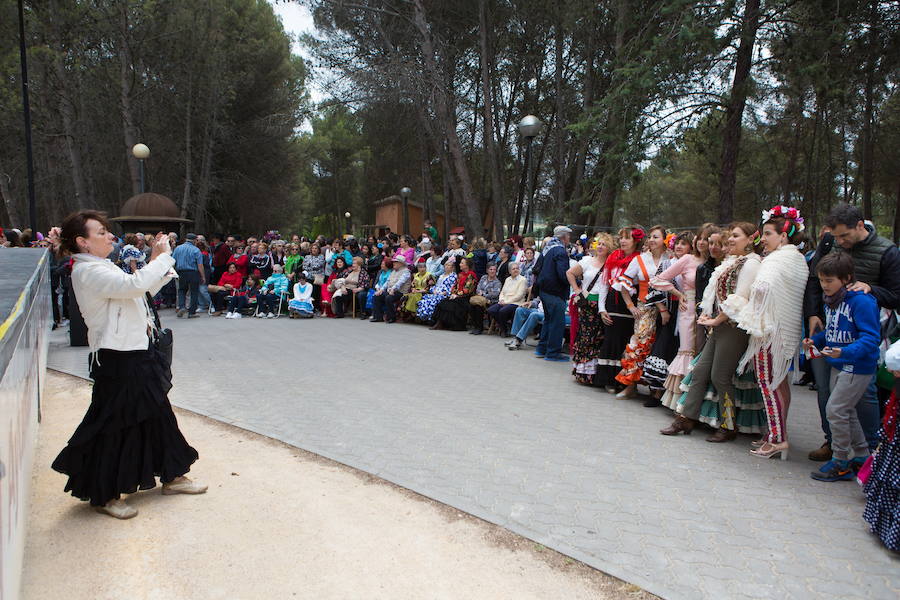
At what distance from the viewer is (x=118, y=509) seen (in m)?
3.65

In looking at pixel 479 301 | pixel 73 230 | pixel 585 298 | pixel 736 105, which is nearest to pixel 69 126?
pixel 479 301

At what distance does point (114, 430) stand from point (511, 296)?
7672 mm

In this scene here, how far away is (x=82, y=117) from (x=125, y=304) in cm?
2402

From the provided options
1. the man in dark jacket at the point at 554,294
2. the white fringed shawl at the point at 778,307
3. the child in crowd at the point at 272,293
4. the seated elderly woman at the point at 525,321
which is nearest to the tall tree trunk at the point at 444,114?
the child in crowd at the point at 272,293

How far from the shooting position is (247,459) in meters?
4.61

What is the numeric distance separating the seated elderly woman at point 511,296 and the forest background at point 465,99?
411cm

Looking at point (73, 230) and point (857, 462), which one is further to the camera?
point (857, 462)

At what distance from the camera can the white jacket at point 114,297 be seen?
11.6ft

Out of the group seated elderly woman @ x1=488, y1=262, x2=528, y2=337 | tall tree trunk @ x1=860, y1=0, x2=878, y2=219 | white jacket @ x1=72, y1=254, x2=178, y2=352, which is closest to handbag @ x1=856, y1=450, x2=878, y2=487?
white jacket @ x1=72, y1=254, x2=178, y2=352

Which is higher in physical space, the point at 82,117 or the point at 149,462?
the point at 82,117

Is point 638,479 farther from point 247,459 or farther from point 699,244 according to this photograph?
point 247,459

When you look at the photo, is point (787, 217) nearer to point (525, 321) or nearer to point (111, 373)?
point (111, 373)

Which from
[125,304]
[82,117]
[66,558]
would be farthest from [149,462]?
[82,117]

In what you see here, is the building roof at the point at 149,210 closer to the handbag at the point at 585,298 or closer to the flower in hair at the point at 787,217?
the handbag at the point at 585,298
